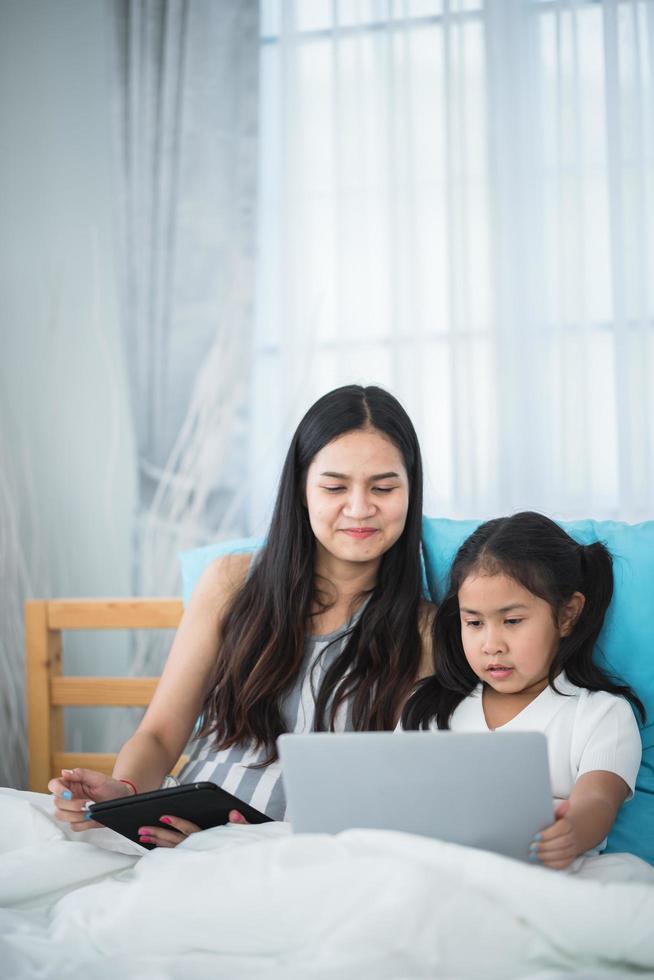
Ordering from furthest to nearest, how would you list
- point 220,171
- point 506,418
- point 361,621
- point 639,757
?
point 220,171 < point 506,418 < point 361,621 < point 639,757

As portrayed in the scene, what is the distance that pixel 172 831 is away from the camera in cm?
126

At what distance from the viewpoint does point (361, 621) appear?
5.28 ft

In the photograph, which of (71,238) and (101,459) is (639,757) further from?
(71,238)

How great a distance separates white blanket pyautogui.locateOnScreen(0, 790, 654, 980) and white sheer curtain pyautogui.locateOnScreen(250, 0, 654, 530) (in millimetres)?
1621

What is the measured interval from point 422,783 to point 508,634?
45 cm

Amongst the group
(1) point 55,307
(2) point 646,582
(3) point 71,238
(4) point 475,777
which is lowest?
(4) point 475,777

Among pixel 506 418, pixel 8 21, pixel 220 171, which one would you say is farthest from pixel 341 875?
pixel 8 21

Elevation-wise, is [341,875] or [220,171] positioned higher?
[220,171]

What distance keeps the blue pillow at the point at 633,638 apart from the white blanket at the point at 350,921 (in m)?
0.50

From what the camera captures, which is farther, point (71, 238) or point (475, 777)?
point (71, 238)

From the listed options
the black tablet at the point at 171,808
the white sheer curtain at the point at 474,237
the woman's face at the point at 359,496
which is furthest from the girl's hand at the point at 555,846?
the white sheer curtain at the point at 474,237

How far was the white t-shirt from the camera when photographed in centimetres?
126

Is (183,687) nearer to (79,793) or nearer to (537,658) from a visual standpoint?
(79,793)

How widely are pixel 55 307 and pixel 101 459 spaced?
0.46 m
